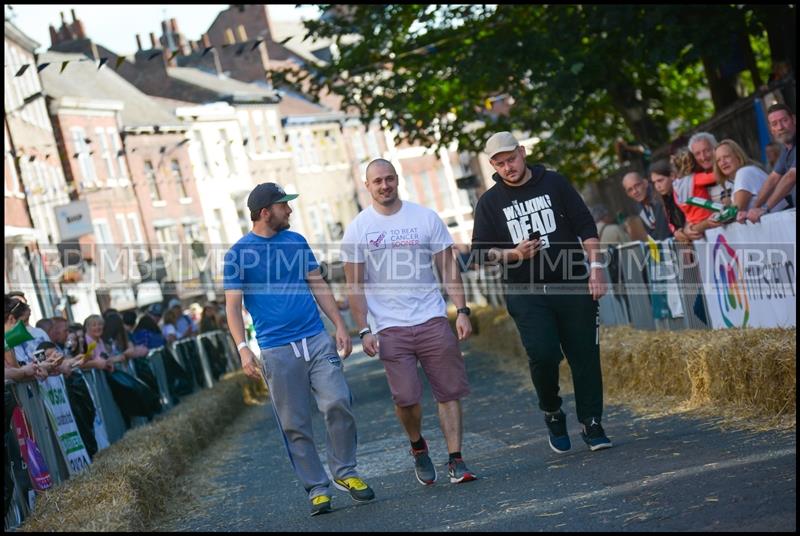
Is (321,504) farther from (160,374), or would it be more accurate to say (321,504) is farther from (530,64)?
(530,64)

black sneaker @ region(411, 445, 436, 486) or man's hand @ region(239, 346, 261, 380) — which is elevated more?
man's hand @ region(239, 346, 261, 380)

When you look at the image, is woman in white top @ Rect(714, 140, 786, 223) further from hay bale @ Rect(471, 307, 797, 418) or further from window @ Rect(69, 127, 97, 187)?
window @ Rect(69, 127, 97, 187)

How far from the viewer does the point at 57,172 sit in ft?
171

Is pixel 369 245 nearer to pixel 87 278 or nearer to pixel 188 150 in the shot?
pixel 87 278

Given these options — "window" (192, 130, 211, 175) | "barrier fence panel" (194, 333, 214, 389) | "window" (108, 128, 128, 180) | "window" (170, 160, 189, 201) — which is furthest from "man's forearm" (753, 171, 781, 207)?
"window" (192, 130, 211, 175)

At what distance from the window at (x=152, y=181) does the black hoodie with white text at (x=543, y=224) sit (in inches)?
2127

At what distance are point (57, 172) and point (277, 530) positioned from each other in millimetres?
45165

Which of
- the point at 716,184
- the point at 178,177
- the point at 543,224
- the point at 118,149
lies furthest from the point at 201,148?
the point at 543,224

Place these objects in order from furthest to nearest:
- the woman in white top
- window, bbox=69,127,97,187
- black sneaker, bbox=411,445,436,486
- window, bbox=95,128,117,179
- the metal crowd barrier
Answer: window, bbox=95,128,117,179, window, bbox=69,127,97,187, the metal crowd barrier, the woman in white top, black sneaker, bbox=411,445,436,486

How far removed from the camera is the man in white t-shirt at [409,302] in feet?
31.0

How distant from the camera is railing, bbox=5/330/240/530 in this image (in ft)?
33.4

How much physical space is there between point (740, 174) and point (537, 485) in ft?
15.8

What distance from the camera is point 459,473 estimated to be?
9242 millimetres

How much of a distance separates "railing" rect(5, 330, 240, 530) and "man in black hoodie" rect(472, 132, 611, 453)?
3.33m
